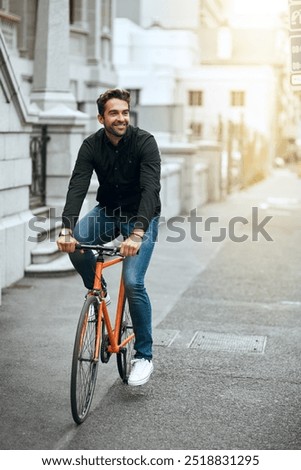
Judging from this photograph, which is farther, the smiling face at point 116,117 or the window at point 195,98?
the window at point 195,98

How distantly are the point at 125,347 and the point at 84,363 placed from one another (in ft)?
2.39

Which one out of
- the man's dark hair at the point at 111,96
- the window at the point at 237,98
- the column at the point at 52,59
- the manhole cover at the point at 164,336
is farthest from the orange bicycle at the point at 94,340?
the window at the point at 237,98

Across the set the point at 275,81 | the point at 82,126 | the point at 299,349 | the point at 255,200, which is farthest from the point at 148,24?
the point at 299,349

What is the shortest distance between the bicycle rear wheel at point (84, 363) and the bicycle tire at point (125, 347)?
47 centimetres

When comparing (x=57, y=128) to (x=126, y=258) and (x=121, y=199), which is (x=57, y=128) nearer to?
(x=121, y=199)

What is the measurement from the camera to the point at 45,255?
1163cm

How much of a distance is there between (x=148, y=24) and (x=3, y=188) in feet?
268

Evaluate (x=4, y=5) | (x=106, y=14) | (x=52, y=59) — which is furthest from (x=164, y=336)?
(x=106, y=14)

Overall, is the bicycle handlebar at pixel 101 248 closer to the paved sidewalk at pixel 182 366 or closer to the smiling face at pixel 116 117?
the smiling face at pixel 116 117

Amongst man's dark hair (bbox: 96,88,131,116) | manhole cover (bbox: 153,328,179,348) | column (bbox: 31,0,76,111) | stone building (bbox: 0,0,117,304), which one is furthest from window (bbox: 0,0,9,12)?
man's dark hair (bbox: 96,88,131,116)

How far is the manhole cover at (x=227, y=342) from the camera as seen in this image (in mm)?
7934

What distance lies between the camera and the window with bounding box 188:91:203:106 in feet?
266

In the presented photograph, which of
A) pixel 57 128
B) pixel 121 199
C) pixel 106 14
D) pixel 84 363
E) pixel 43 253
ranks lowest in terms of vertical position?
pixel 43 253

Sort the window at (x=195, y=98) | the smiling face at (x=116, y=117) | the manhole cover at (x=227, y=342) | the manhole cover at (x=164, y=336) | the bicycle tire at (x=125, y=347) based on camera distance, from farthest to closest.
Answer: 1. the window at (x=195, y=98)
2. the manhole cover at (x=164, y=336)
3. the manhole cover at (x=227, y=342)
4. the bicycle tire at (x=125, y=347)
5. the smiling face at (x=116, y=117)
